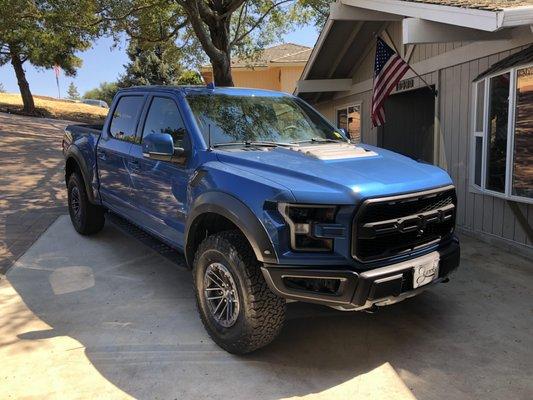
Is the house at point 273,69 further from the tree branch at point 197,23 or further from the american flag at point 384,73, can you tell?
the american flag at point 384,73

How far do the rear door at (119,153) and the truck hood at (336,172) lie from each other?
1629mm

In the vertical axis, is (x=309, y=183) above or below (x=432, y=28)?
below

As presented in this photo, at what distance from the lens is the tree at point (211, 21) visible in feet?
40.6

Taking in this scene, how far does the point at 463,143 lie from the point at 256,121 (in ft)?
13.6

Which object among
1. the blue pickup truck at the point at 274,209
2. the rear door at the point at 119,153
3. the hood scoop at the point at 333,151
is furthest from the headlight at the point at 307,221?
the rear door at the point at 119,153

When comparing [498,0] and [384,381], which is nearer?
[384,381]

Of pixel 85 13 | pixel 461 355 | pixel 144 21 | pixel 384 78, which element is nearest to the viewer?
pixel 461 355

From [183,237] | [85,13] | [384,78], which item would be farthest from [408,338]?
[85,13]

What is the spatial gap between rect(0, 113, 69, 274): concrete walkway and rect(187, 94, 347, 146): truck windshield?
3114mm

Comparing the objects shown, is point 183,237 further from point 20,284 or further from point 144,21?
point 144,21

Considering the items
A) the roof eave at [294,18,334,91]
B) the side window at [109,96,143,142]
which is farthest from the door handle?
the roof eave at [294,18,334,91]

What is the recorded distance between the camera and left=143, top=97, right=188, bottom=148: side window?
435 cm

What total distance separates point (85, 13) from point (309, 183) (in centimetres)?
1273

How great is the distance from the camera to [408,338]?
13.2 feet
